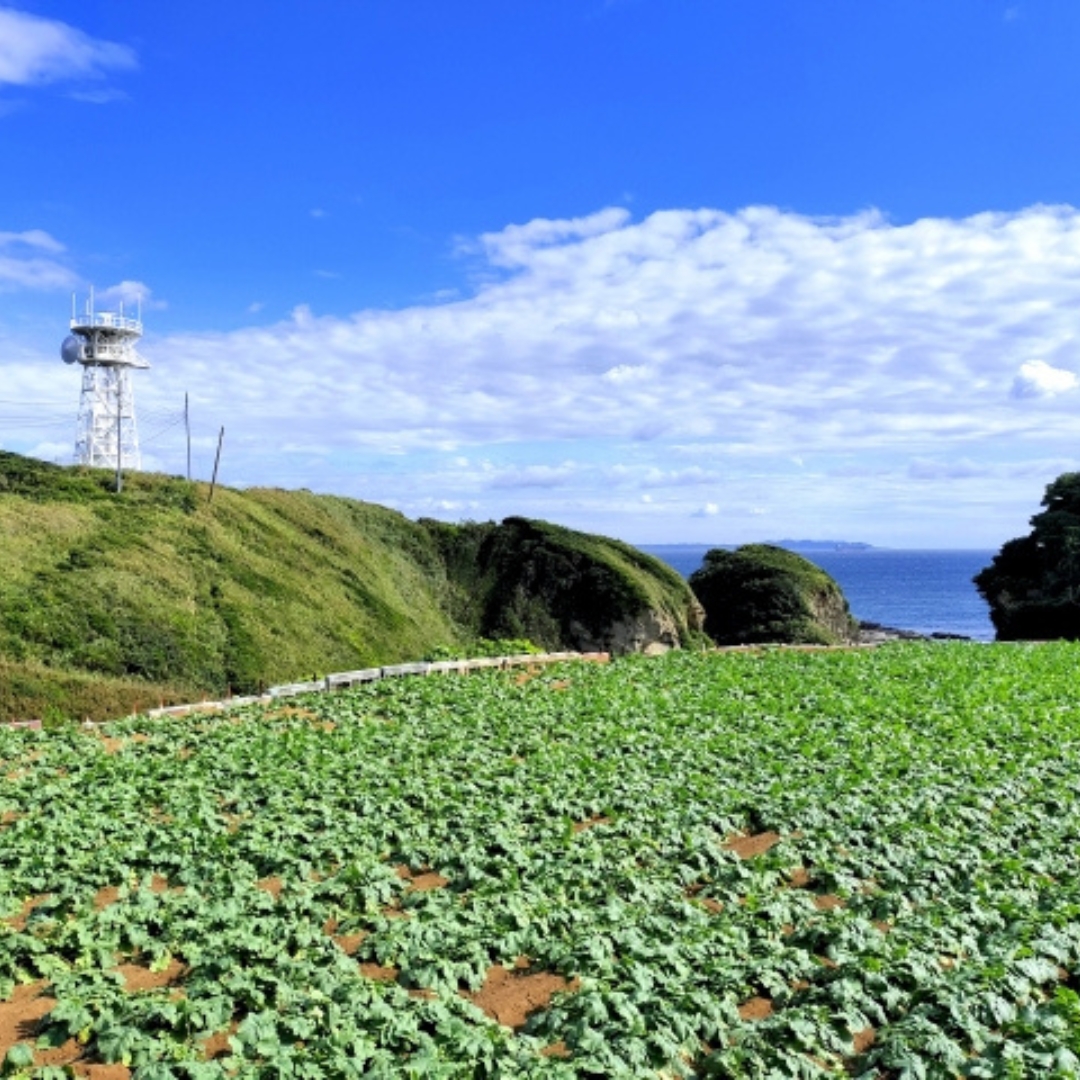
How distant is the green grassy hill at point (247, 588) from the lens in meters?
30.4

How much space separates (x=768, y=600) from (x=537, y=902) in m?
59.2

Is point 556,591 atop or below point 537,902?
atop

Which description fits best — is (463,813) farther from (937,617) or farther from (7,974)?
(937,617)

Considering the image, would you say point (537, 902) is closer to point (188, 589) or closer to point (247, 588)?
point (188, 589)

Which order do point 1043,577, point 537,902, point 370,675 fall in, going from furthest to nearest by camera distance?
point 1043,577, point 370,675, point 537,902

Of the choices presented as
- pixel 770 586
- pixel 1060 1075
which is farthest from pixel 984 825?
pixel 770 586

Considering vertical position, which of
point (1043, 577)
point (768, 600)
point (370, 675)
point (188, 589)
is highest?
point (1043, 577)

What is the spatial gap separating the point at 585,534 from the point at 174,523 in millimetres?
27537

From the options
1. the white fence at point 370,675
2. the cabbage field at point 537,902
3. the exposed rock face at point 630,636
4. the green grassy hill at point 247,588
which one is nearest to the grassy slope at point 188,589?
the green grassy hill at point 247,588

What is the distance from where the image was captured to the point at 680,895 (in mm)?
10469

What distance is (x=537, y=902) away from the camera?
9.78 metres

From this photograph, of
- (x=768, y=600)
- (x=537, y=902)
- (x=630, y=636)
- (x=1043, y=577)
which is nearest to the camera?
(x=537, y=902)

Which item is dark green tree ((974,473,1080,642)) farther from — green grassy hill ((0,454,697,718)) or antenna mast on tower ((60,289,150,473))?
antenna mast on tower ((60,289,150,473))

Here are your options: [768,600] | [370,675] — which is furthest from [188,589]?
[768,600]
